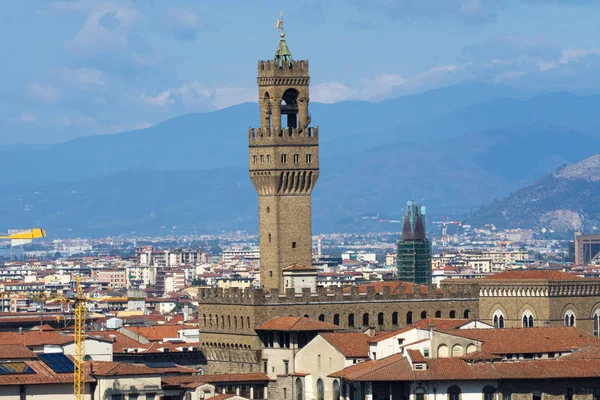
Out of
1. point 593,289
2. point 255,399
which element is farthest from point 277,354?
point 593,289

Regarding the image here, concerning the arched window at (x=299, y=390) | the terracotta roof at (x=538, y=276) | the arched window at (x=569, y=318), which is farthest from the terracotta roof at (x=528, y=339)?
the terracotta roof at (x=538, y=276)

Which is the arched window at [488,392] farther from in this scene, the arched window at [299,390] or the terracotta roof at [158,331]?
the terracotta roof at [158,331]

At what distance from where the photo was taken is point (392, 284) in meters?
97.7

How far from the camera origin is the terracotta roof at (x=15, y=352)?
246 feet

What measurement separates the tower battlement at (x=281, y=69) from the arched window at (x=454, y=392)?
26.9 metres

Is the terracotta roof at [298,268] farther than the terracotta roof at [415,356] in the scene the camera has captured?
Yes

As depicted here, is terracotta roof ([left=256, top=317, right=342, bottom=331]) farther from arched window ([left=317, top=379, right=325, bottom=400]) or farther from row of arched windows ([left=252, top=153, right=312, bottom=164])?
row of arched windows ([left=252, top=153, right=312, bottom=164])

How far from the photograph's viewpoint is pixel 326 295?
3674 inches

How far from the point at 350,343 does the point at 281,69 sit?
1843 cm

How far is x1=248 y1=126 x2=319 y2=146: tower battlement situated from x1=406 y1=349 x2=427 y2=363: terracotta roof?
2250 cm

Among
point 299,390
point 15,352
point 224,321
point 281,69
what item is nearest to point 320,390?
point 299,390

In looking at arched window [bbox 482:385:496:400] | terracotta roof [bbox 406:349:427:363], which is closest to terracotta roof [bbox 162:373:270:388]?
terracotta roof [bbox 406:349:427:363]

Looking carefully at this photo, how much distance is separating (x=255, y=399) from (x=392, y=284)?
15.7 m

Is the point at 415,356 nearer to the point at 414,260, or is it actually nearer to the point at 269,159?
the point at 269,159
